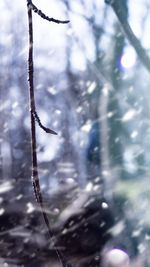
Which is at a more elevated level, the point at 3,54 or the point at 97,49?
the point at 3,54

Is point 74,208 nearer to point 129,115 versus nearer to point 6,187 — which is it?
point 129,115

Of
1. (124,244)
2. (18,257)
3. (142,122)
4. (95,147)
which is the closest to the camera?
(124,244)

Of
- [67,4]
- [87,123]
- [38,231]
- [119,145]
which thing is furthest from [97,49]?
[38,231]

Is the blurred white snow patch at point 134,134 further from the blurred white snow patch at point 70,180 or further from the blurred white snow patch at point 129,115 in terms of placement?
the blurred white snow patch at point 70,180

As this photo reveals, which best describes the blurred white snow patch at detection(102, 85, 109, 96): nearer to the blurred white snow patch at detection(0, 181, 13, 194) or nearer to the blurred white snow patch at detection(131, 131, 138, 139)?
the blurred white snow patch at detection(131, 131, 138, 139)

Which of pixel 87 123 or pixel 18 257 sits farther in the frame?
pixel 87 123

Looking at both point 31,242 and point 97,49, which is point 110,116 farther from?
point 31,242

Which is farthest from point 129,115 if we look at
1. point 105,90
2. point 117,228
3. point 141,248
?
point 141,248

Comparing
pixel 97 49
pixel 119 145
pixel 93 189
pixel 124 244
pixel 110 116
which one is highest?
pixel 97 49
